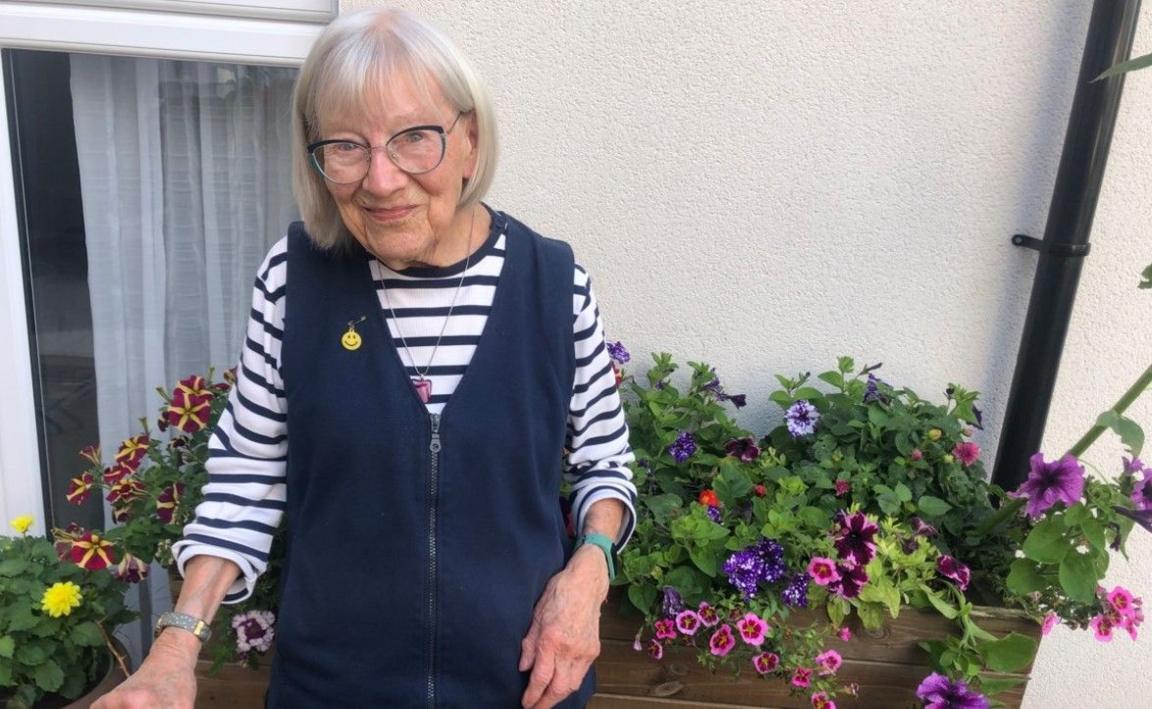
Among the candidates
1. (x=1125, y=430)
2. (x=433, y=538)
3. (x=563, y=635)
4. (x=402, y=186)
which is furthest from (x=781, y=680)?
(x=402, y=186)

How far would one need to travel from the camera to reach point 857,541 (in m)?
1.86

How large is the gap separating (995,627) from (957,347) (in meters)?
0.83

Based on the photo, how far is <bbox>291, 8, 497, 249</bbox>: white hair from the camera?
1206mm

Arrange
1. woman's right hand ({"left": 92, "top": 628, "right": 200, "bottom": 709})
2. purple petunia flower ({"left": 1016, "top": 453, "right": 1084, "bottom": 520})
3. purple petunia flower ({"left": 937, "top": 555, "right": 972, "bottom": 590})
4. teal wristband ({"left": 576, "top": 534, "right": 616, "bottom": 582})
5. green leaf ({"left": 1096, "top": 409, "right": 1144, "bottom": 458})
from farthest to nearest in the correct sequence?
purple petunia flower ({"left": 937, "top": 555, "right": 972, "bottom": 590}) < purple petunia flower ({"left": 1016, "top": 453, "right": 1084, "bottom": 520}) < green leaf ({"left": 1096, "top": 409, "right": 1144, "bottom": 458}) < teal wristband ({"left": 576, "top": 534, "right": 616, "bottom": 582}) < woman's right hand ({"left": 92, "top": 628, "right": 200, "bottom": 709})

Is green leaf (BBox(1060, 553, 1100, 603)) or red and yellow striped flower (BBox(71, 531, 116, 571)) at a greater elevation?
green leaf (BBox(1060, 553, 1100, 603))

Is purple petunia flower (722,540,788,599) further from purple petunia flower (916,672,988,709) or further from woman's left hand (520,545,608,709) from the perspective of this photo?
woman's left hand (520,545,608,709)

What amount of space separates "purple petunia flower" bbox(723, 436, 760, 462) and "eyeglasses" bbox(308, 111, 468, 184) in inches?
51.6

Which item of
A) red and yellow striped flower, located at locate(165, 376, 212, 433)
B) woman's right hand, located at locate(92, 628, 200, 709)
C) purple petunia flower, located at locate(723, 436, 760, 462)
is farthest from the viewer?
purple petunia flower, located at locate(723, 436, 760, 462)

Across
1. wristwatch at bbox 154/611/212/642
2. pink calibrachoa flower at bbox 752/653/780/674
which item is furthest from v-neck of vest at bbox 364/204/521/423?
pink calibrachoa flower at bbox 752/653/780/674

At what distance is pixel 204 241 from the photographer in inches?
102

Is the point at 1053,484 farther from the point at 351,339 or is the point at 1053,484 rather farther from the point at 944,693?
the point at 351,339

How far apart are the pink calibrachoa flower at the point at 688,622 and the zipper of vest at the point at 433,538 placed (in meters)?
0.67

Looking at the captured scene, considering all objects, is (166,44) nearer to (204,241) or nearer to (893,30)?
(204,241)

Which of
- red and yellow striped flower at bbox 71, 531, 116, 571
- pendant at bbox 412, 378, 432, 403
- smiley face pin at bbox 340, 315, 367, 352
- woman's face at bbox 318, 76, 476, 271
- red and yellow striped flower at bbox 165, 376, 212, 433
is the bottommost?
red and yellow striped flower at bbox 71, 531, 116, 571
